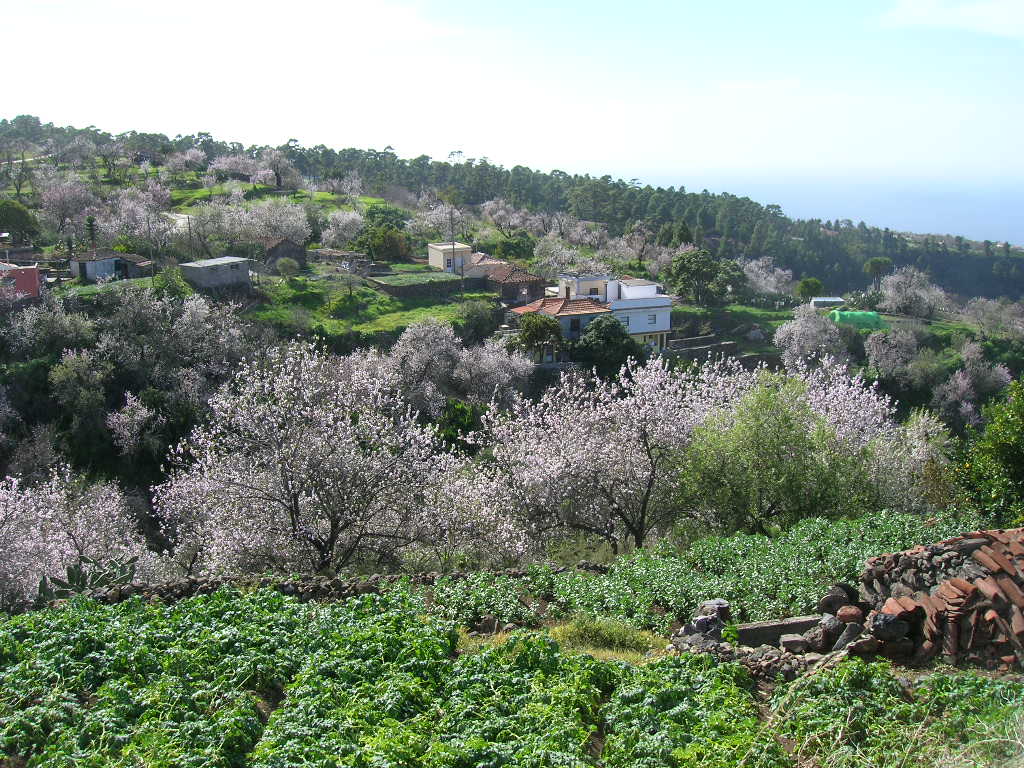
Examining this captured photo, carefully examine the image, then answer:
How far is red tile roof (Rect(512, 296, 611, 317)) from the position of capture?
1987 inches

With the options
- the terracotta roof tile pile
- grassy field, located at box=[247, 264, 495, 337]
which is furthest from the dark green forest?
the terracotta roof tile pile

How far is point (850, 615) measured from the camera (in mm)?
9836

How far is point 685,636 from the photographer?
10.1m

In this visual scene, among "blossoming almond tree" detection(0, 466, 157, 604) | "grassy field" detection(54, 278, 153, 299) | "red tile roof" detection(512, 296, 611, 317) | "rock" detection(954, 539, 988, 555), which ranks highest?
"red tile roof" detection(512, 296, 611, 317)

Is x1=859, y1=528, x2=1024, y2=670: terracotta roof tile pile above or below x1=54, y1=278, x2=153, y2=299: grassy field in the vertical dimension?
below

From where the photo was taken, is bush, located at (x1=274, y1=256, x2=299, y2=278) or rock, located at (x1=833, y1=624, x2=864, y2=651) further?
bush, located at (x1=274, y1=256, x2=299, y2=278)

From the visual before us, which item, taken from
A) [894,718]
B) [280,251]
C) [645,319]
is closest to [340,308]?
[280,251]

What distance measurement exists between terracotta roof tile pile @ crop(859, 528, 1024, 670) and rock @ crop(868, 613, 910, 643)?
0.01 metres

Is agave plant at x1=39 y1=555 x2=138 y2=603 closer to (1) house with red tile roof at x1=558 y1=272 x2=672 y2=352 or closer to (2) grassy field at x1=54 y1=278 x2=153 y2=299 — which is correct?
(2) grassy field at x1=54 y1=278 x2=153 y2=299

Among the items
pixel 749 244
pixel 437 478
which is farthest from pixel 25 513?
pixel 749 244

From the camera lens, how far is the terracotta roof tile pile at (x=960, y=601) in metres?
8.89

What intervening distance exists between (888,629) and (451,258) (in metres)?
53.2

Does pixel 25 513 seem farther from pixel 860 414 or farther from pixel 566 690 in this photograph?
pixel 860 414

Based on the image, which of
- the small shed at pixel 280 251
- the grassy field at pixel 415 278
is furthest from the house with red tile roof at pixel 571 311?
the small shed at pixel 280 251
